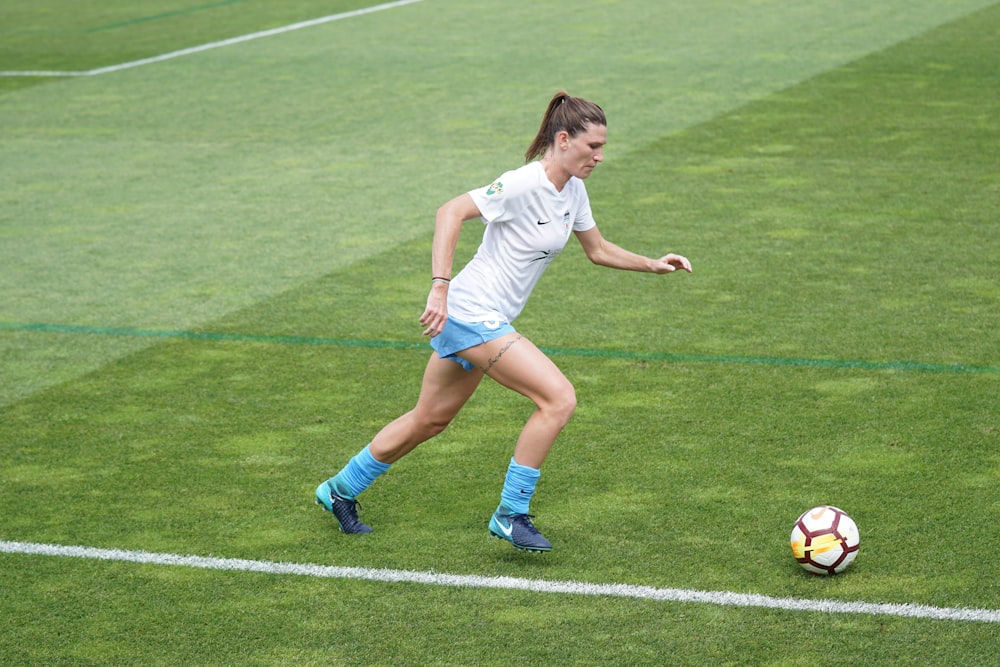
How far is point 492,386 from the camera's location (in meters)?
9.22

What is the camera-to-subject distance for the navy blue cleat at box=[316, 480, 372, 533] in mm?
6980

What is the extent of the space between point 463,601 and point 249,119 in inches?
508

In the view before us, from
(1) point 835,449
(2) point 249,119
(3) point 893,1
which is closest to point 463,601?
(1) point 835,449

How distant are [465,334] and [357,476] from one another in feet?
3.06

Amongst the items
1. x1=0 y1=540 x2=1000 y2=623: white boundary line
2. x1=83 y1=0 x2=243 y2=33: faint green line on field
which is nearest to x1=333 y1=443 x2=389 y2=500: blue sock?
x1=0 y1=540 x2=1000 y2=623: white boundary line

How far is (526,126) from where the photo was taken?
17.2 meters

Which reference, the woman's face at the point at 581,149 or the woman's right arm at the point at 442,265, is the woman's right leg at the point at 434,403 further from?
the woman's face at the point at 581,149

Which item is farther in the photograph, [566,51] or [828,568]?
[566,51]

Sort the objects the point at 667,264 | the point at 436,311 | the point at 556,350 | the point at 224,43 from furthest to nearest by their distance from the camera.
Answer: the point at 224,43, the point at 556,350, the point at 667,264, the point at 436,311

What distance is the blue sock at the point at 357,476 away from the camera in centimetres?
696

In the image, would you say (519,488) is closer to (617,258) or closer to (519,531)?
(519,531)

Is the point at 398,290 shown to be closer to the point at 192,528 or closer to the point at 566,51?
the point at 192,528

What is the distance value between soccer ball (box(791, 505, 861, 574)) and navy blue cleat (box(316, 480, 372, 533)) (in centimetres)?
200

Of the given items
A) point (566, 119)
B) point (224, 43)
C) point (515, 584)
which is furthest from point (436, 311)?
point (224, 43)
